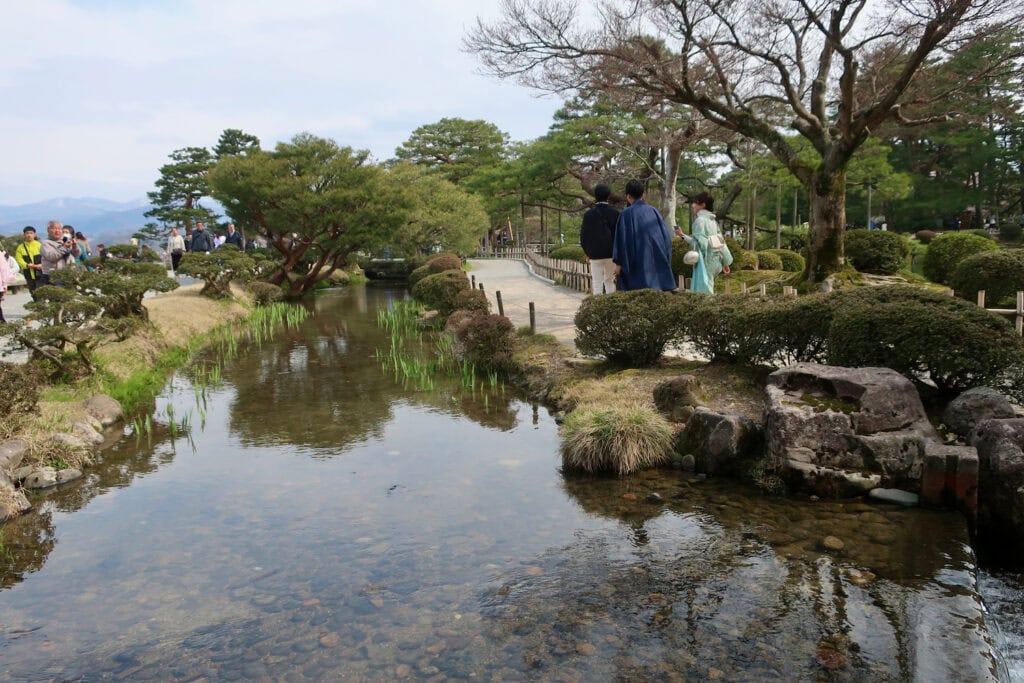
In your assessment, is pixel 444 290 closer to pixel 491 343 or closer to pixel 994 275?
pixel 491 343

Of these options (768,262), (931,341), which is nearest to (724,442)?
(931,341)

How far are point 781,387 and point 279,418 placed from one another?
5.79m

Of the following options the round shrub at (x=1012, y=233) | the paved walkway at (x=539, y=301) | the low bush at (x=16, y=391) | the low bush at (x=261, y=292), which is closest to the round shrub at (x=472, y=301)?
the paved walkway at (x=539, y=301)

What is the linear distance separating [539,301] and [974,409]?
12511 millimetres

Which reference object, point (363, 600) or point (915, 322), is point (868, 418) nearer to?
point (915, 322)

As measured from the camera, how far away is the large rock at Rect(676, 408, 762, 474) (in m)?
5.57

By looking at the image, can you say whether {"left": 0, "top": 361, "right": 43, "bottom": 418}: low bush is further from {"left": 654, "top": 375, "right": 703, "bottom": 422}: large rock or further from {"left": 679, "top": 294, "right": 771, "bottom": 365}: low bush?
{"left": 679, "top": 294, "right": 771, "bottom": 365}: low bush

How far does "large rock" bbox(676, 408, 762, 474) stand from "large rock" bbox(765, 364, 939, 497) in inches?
11.9

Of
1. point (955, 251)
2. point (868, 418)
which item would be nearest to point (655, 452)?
point (868, 418)

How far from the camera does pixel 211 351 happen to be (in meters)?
13.1

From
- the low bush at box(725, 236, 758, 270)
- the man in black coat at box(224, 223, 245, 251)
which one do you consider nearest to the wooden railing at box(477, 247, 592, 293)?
the low bush at box(725, 236, 758, 270)

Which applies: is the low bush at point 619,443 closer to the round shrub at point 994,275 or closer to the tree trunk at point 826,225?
the tree trunk at point 826,225

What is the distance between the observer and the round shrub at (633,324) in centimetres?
793

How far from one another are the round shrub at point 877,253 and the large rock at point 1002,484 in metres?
→ 13.2
